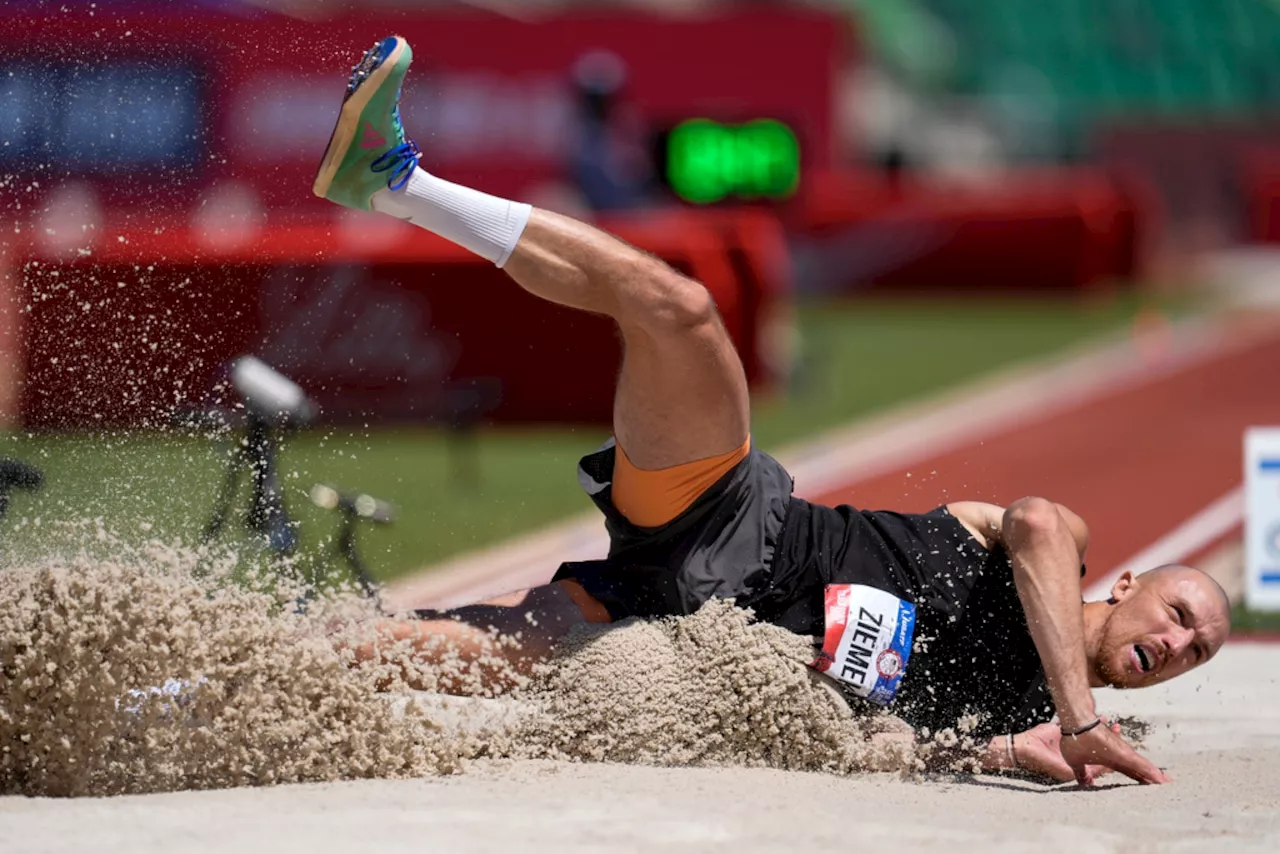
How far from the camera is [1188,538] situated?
27.8ft

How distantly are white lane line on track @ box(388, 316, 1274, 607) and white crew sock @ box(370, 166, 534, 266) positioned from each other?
5.38 ft

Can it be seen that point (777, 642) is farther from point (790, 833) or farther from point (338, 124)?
point (338, 124)

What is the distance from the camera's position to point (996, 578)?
4.73 metres

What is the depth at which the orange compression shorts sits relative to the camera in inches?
182

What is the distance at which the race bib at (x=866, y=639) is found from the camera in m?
4.55

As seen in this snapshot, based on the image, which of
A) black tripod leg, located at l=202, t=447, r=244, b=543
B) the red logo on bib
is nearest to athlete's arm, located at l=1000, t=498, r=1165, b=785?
the red logo on bib

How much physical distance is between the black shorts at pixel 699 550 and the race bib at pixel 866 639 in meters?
0.20

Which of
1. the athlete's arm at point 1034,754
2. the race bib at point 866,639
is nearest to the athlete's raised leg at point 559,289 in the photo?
the race bib at point 866,639

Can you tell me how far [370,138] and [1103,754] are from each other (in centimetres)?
234

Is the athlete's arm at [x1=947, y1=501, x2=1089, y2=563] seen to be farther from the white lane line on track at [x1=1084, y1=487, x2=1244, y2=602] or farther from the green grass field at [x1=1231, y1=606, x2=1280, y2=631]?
the green grass field at [x1=1231, y1=606, x2=1280, y2=631]

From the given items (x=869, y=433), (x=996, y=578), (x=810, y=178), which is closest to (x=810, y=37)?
(x=810, y=178)

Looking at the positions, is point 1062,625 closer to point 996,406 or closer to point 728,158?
point 996,406

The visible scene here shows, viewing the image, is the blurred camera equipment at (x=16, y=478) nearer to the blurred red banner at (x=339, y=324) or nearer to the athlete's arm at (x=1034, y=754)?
the blurred red banner at (x=339, y=324)

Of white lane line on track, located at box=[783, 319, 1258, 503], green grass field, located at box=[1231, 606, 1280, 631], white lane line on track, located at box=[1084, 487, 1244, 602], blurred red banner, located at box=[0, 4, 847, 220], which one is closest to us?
blurred red banner, located at box=[0, 4, 847, 220]
